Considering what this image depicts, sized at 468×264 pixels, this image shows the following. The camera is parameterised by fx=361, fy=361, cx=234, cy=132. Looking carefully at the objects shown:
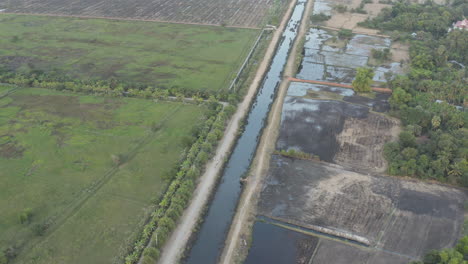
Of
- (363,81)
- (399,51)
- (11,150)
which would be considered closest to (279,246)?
(11,150)

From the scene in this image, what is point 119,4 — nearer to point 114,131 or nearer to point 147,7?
point 147,7

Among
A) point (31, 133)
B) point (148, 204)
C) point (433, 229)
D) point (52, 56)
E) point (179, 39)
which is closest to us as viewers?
point (433, 229)

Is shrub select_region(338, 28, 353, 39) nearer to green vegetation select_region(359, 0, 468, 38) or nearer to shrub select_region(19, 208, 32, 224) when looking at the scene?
green vegetation select_region(359, 0, 468, 38)

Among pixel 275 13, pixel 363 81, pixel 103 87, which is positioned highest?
pixel 103 87

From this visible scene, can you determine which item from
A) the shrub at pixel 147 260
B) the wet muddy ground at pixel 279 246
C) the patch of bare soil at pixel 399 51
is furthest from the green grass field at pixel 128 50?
the shrub at pixel 147 260

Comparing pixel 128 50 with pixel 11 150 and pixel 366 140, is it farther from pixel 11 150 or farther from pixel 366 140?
pixel 366 140

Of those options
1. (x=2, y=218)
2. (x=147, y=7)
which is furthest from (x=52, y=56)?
(x=2, y=218)

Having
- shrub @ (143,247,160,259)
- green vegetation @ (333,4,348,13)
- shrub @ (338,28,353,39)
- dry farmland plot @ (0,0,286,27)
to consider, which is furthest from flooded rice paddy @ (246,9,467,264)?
green vegetation @ (333,4,348,13)

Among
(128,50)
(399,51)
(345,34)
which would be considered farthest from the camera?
(345,34)
